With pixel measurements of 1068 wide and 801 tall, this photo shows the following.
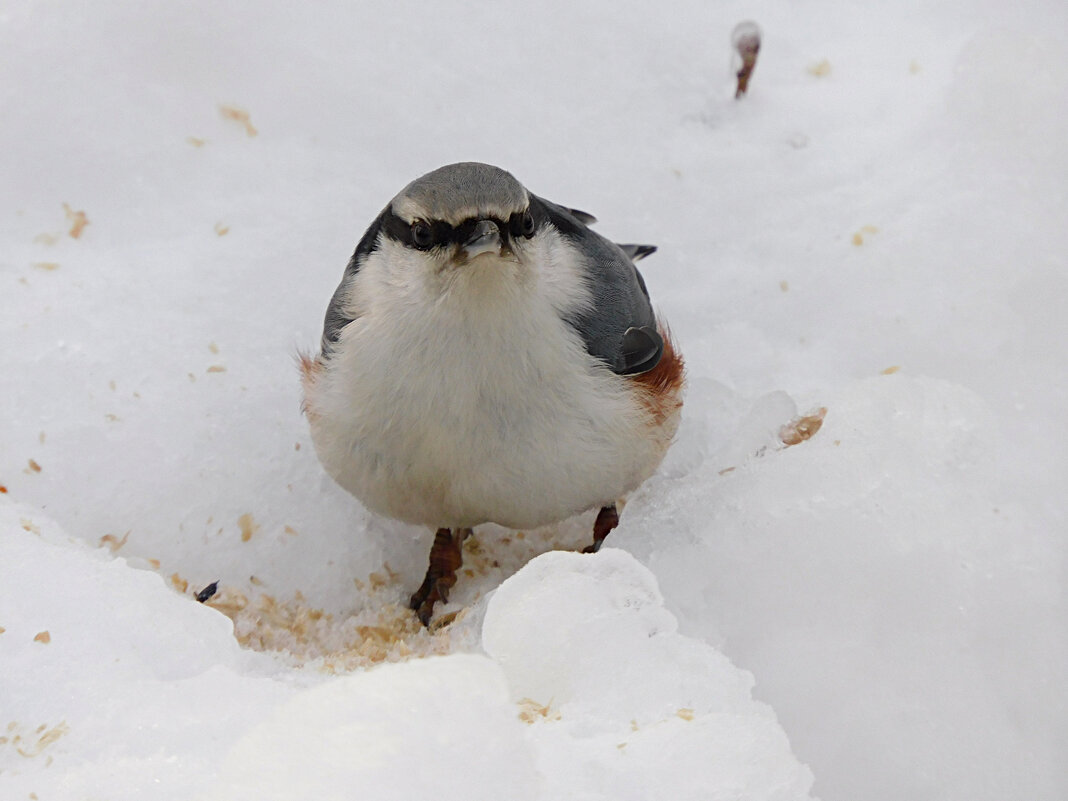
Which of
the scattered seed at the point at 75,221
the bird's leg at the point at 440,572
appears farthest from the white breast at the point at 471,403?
the scattered seed at the point at 75,221

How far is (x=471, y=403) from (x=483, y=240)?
1.06 feet

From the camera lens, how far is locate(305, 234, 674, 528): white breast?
1809 mm

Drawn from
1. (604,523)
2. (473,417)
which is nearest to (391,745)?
(473,417)

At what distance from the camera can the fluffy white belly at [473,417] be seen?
1827 mm

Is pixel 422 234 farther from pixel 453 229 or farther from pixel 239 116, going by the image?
pixel 239 116

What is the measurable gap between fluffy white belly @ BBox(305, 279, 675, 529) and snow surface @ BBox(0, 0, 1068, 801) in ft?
0.66

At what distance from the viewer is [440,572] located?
2.22 m

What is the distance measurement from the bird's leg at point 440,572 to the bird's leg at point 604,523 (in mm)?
282

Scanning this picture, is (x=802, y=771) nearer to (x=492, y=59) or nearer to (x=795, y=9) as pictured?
(x=492, y=59)

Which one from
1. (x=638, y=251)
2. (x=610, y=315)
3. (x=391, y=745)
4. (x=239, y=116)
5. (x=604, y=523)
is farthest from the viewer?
(x=239, y=116)

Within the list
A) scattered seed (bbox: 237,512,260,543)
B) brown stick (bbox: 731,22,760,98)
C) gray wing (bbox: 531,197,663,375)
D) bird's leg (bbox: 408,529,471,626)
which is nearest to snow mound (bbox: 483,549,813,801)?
gray wing (bbox: 531,197,663,375)

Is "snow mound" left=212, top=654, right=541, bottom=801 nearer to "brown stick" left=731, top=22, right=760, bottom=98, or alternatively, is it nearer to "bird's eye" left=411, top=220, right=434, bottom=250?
"bird's eye" left=411, top=220, right=434, bottom=250

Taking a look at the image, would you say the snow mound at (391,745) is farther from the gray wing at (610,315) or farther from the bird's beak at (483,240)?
the gray wing at (610,315)

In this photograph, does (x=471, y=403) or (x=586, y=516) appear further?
(x=586, y=516)
